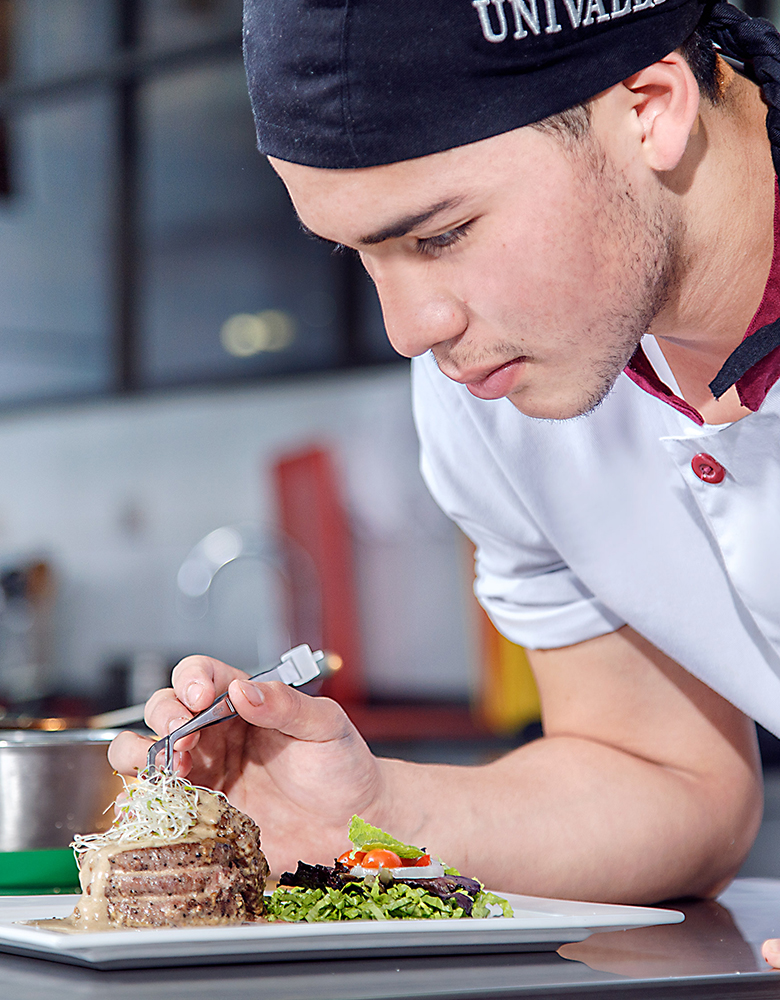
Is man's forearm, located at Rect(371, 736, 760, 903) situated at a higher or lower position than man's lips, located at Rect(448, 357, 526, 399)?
lower

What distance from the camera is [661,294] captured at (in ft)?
3.85

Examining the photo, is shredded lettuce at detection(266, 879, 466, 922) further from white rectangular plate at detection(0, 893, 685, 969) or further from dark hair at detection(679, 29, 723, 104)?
dark hair at detection(679, 29, 723, 104)

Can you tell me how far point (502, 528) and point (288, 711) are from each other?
1.58 feet

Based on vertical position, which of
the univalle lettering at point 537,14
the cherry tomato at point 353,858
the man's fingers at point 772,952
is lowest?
the man's fingers at point 772,952

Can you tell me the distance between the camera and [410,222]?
1028 mm

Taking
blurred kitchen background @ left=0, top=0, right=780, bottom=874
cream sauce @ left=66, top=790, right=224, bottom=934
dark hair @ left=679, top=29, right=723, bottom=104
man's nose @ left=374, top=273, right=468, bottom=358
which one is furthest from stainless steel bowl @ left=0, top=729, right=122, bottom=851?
blurred kitchen background @ left=0, top=0, right=780, bottom=874

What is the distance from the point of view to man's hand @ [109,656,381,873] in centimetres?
110

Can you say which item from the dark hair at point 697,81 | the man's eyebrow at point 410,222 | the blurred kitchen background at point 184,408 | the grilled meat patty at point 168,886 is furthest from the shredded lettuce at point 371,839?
the blurred kitchen background at point 184,408

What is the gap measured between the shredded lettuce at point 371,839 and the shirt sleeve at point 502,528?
0.44m

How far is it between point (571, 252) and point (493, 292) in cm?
8

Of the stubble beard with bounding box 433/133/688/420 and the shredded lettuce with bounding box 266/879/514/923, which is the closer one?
the shredded lettuce with bounding box 266/879/514/923

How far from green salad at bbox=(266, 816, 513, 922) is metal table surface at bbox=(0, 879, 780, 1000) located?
90 millimetres

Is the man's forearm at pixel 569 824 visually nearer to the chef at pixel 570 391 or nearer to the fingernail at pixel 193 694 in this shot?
the chef at pixel 570 391

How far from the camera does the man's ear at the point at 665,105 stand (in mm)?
1088
